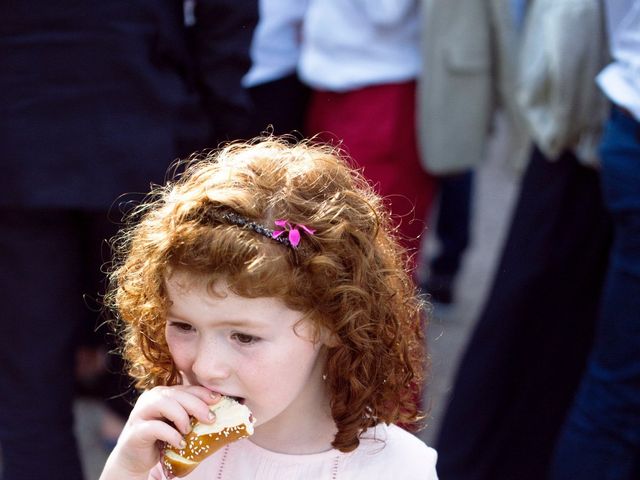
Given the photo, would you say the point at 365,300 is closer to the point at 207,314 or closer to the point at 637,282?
the point at 207,314

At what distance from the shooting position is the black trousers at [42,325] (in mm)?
2602

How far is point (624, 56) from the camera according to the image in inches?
101

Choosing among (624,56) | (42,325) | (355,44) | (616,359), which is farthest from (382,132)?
(42,325)

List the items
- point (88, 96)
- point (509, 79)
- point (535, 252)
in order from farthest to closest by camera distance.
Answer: point (509, 79)
point (535, 252)
point (88, 96)

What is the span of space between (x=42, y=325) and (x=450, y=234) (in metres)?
2.31

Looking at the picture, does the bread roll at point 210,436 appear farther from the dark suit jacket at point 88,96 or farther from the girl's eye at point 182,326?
the dark suit jacket at point 88,96

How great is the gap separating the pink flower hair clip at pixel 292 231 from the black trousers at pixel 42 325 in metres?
1.07

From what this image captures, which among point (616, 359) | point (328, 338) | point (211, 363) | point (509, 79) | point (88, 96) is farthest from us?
point (509, 79)

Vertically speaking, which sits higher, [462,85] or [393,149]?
[462,85]

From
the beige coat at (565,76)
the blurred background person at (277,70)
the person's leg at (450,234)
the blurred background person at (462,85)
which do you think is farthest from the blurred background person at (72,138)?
the person's leg at (450,234)

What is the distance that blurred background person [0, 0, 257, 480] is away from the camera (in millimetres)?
2443

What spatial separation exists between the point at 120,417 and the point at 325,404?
68.7 inches

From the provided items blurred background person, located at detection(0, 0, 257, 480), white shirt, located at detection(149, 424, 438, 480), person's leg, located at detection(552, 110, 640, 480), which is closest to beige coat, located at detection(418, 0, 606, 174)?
person's leg, located at detection(552, 110, 640, 480)

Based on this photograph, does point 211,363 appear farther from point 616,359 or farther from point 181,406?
point 616,359
